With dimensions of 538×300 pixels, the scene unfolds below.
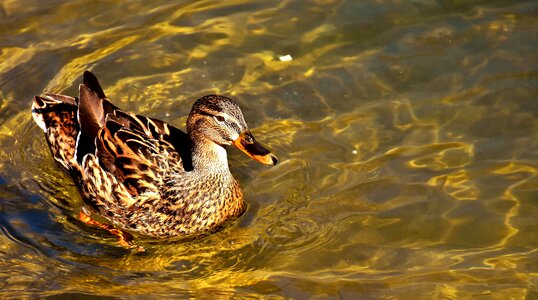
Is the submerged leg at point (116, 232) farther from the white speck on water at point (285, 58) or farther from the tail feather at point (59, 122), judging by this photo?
the white speck on water at point (285, 58)

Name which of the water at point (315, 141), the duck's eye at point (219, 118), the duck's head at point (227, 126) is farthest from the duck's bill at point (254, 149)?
the water at point (315, 141)

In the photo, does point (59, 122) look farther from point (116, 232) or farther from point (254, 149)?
point (254, 149)

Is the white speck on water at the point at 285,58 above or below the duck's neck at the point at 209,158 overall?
above

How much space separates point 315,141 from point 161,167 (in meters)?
1.63

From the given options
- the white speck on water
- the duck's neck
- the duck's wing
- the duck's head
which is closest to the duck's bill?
the duck's head

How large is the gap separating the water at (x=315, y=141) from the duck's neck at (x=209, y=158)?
450 millimetres

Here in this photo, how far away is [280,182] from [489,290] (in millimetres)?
2291

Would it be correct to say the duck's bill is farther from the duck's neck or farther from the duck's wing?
the duck's wing

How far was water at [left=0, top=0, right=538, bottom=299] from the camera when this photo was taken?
7242 millimetres

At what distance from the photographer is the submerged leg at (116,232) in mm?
7793

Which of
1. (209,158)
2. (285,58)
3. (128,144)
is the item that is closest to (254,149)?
(209,158)

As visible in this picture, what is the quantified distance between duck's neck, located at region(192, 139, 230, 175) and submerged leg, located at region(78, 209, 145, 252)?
863mm

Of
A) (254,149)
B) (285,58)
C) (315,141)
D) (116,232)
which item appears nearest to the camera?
(254,149)

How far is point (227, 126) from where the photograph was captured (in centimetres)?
766
